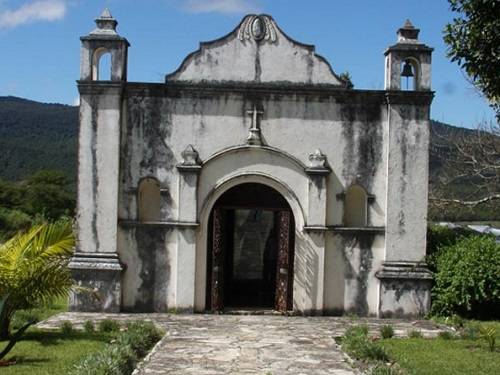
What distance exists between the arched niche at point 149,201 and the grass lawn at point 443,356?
601 centimetres

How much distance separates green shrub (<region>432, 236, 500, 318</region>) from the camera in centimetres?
1600

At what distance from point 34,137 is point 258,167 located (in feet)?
271

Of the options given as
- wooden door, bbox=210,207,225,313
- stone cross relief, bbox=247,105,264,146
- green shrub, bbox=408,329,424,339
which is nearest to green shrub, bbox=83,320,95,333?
wooden door, bbox=210,207,225,313

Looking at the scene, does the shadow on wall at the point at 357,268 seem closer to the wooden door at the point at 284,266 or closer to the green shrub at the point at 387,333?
the wooden door at the point at 284,266

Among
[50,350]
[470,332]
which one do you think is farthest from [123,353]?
[470,332]

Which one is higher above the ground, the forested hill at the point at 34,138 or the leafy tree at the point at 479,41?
the forested hill at the point at 34,138

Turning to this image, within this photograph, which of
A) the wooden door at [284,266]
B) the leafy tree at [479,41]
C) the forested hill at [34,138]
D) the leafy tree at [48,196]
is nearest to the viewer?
the leafy tree at [479,41]

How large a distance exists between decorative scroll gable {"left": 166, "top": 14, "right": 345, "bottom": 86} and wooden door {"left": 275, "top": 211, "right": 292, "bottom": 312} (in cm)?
288

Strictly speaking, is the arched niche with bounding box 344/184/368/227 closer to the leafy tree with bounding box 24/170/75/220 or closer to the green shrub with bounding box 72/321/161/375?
the green shrub with bounding box 72/321/161/375

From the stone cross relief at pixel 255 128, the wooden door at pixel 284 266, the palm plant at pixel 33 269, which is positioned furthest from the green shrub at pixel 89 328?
the stone cross relief at pixel 255 128

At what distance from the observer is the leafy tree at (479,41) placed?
354 inches

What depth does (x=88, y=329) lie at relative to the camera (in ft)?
44.3

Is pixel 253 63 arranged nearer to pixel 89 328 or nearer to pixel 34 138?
pixel 89 328

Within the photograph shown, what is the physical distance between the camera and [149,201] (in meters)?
17.1
